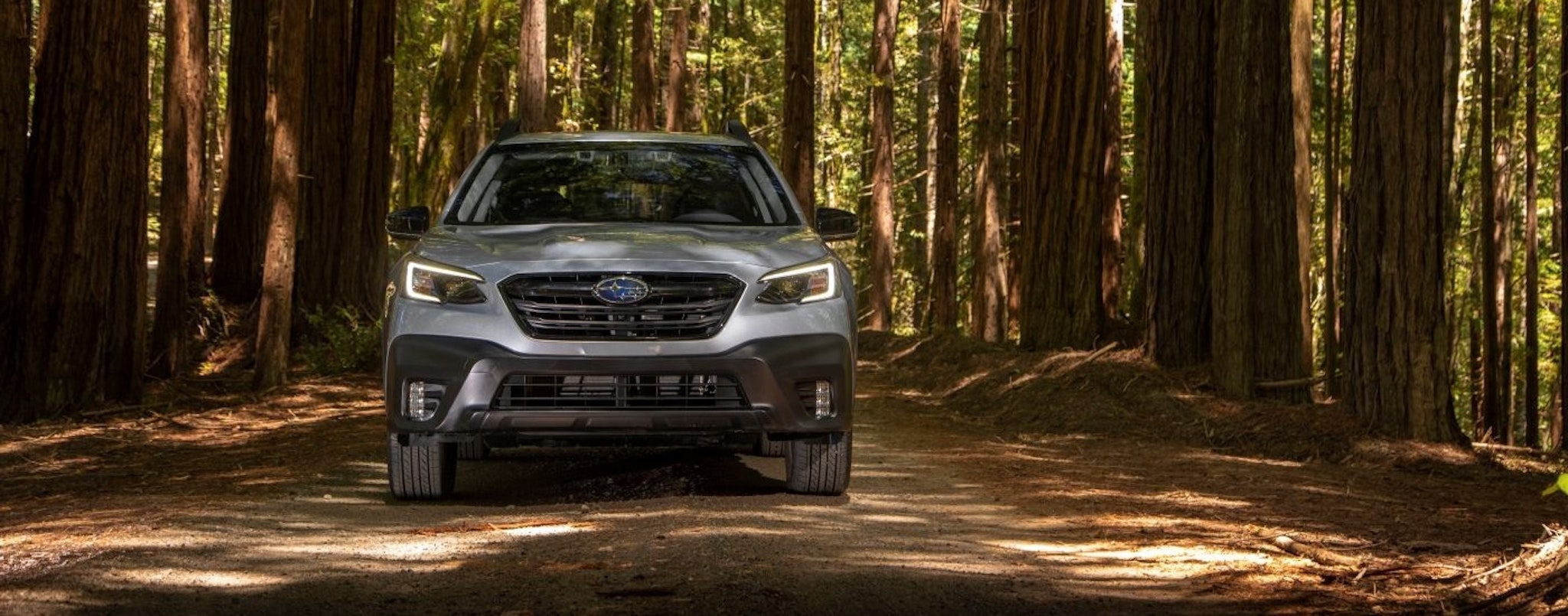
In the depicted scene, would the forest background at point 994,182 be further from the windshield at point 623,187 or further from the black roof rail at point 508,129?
the black roof rail at point 508,129

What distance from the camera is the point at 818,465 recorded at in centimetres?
791

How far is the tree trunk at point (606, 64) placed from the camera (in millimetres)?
39875

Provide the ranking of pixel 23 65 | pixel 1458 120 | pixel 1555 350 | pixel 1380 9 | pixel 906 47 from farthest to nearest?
1. pixel 906 47
2. pixel 1555 350
3. pixel 1458 120
4. pixel 23 65
5. pixel 1380 9

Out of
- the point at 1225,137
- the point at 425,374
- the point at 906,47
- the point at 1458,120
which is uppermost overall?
the point at 906,47

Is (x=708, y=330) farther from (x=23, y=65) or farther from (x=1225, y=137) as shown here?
(x=23, y=65)

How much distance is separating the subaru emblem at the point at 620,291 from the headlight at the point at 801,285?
1.66ft

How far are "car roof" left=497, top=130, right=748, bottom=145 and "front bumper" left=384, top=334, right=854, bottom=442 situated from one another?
189 centimetres

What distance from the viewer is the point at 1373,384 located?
1073cm

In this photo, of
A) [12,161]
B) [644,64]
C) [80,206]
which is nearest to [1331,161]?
[644,64]

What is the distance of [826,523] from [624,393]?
1.02 m

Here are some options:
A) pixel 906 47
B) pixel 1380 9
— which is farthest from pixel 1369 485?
pixel 906 47

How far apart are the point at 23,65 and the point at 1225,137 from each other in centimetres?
881

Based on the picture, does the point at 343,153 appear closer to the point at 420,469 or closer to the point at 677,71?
the point at 420,469

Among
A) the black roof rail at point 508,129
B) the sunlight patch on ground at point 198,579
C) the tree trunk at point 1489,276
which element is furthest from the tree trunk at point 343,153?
the tree trunk at point 1489,276
